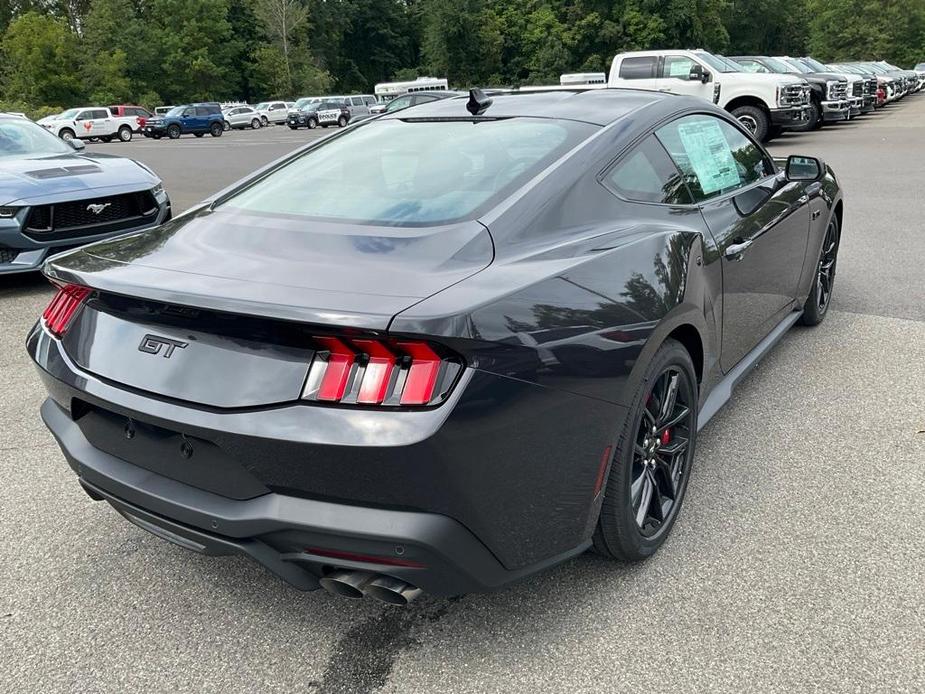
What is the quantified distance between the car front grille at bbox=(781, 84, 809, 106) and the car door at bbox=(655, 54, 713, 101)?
4.87 feet

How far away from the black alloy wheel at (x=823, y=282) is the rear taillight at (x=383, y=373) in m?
3.56

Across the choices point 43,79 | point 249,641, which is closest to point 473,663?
point 249,641

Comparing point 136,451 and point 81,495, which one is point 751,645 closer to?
point 136,451

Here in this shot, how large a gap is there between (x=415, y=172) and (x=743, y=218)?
1455mm

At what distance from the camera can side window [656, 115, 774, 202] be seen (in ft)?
10.4

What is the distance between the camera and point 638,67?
17875mm


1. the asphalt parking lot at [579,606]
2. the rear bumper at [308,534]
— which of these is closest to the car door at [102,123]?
the asphalt parking lot at [579,606]

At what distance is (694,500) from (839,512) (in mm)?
518

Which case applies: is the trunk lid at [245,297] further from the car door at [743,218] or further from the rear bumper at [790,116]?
the rear bumper at [790,116]

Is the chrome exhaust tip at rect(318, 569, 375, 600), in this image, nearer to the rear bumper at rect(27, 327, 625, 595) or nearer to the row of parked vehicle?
the rear bumper at rect(27, 327, 625, 595)

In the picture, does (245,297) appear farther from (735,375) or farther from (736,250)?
(735,375)

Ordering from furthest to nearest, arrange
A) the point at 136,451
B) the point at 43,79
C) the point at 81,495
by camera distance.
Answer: the point at 43,79
the point at 81,495
the point at 136,451

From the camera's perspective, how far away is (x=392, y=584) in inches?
79.2

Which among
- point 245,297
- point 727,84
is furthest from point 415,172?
point 727,84
